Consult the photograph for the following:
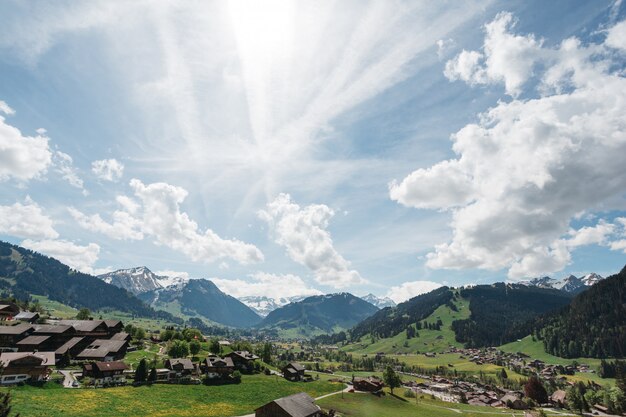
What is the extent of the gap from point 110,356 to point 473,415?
117586 millimetres

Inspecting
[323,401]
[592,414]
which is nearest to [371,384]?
[323,401]

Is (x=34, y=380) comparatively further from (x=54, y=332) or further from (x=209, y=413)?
(x=54, y=332)

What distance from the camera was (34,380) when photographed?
80375 millimetres

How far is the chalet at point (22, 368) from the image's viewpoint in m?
78.8

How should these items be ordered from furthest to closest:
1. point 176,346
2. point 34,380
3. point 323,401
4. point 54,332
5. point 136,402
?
point 176,346 < point 54,332 < point 323,401 < point 34,380 < point 136,402

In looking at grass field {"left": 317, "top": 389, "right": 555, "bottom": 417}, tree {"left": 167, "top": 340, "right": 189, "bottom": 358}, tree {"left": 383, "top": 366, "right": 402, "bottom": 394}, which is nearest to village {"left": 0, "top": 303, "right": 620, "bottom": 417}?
tree {"left": 167, "top": 340, "right": 189, "bottom": 358}

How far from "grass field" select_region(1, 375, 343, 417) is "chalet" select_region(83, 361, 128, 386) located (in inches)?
360

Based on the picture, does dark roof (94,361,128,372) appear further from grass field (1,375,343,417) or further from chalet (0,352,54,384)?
grass field (1,375,343,417)


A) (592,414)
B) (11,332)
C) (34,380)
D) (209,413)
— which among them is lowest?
(592,414)

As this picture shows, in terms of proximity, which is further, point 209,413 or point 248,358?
point 248,358

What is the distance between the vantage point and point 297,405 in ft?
245

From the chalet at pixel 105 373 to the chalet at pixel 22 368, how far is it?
32.4 ft

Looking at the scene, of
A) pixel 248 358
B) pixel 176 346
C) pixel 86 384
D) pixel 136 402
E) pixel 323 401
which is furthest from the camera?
pixel 248 358

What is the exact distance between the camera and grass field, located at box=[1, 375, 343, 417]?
6227 centimetres
